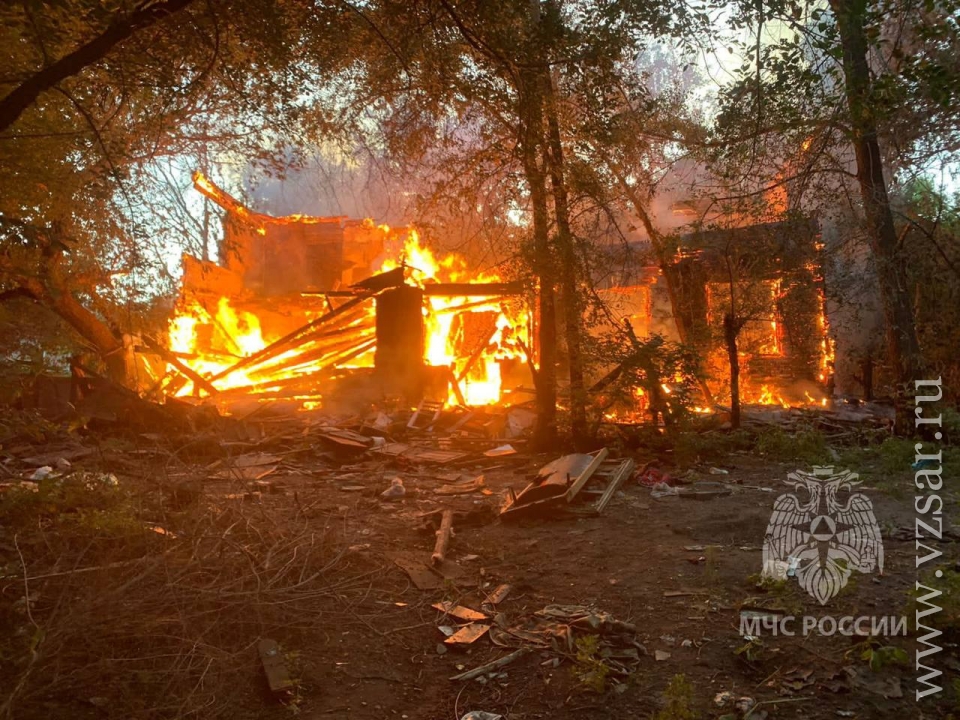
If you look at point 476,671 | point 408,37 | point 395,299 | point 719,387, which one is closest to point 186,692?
point 476,671

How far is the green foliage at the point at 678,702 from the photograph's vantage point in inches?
130

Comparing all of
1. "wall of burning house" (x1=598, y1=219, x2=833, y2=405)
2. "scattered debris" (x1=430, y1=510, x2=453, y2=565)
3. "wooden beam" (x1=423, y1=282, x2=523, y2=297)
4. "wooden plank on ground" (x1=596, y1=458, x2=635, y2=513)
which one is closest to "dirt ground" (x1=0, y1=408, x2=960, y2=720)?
"scattered debris" (x1=430, y1=510, x2=453, y2=565)

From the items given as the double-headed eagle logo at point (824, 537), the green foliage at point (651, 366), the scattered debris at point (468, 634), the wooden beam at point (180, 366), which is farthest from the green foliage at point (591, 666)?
the wooden beam at point (180, 366)

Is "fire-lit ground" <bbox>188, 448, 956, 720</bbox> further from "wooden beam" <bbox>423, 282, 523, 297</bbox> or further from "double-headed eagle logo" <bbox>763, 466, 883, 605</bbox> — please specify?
"wooden beam" <bbox>423, 282, 523, 297</bbox>

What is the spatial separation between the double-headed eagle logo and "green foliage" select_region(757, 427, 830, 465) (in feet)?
4.54

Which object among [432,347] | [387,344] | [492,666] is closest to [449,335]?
[432,347]

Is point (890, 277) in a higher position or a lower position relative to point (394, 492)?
higher

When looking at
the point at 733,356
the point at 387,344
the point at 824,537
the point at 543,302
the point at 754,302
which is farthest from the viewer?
the point at 387,344

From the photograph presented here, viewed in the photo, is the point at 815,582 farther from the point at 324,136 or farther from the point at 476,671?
the point at 324,136

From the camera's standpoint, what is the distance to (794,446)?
32.9ft

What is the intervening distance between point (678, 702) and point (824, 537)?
3410mm

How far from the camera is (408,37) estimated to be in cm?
604

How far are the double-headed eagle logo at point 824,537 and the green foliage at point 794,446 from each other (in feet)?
4.54

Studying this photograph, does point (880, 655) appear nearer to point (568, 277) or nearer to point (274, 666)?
point (274, 666)
